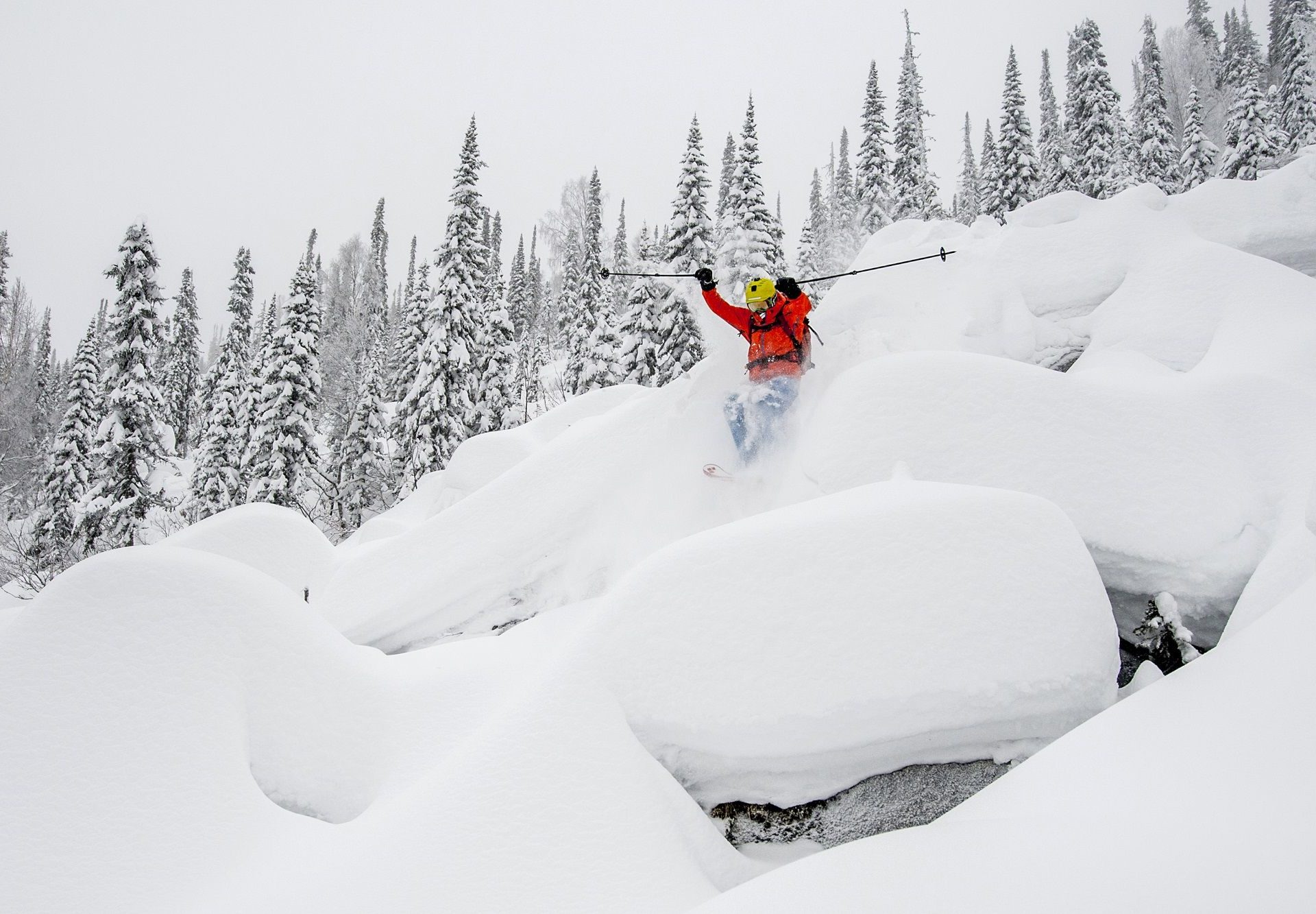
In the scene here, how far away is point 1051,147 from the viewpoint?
105 ft

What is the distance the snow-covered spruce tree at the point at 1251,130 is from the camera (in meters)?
26.6

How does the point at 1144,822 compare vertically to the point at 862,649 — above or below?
below

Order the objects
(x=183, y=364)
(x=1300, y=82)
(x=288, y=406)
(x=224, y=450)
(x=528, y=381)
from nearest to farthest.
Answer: (x=288, y=406) < (x=528, y=381) < (x=224, y=450) < (x=1300, y=82) < (x=183, y=364)

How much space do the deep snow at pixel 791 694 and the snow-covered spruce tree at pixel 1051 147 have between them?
78.0 feet

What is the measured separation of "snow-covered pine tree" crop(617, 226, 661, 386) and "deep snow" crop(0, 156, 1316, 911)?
17.6m

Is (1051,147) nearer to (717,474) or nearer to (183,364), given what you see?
(717,474)

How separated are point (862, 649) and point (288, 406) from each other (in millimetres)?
24441

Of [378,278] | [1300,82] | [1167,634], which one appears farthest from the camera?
[378,278]

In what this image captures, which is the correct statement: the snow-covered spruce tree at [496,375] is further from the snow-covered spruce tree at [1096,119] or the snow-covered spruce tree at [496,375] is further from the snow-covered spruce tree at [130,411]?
the snow-covered spruce tree at [1096,119]

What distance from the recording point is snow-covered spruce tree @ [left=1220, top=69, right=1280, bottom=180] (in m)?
26.6

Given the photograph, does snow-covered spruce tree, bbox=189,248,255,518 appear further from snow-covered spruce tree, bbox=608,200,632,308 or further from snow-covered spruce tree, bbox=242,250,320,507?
snow-covered spruce tree, bbox=608,200,632,308

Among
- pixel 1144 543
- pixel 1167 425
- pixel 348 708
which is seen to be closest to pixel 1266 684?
pixel 1144 543

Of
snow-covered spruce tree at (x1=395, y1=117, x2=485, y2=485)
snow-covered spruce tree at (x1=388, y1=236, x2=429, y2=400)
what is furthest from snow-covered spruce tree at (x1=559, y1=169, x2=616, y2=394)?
snow-covered spruce tree at (x1=388, y1=236, x2=429, y2=400)

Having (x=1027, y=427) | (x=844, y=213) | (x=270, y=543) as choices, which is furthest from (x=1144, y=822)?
(x=844, y=213)
